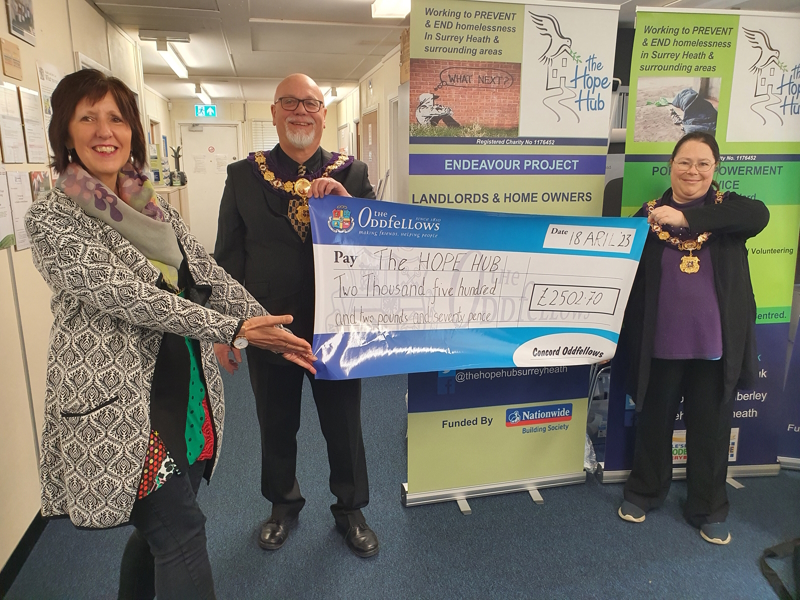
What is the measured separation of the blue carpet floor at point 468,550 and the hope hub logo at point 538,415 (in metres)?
0.19

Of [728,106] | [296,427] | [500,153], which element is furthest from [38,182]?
[728,106]

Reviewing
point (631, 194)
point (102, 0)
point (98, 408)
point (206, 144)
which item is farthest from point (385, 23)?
point (206, 144)

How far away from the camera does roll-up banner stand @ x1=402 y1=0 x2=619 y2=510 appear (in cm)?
199

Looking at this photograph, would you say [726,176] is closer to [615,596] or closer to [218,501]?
[615,596]

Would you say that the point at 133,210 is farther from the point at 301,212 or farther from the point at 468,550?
the point at 468,550

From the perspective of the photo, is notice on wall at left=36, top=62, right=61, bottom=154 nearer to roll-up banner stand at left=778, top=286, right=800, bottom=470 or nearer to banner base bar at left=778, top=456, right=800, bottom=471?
roll-up banner stand at left=778, top=286, right=800, bottom=470

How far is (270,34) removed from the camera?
5258 millimetres

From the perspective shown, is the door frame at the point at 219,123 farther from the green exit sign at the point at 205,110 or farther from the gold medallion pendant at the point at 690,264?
the gold medallion pendant at the point at 690,264

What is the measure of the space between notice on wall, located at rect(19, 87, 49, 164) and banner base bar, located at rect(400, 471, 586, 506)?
209cm

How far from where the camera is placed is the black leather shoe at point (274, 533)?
6.61 ft

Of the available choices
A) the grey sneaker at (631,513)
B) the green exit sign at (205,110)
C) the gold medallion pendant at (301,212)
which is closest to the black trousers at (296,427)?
the gold medallion pendant at (301,212)

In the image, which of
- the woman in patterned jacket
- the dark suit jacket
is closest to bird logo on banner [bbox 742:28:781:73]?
the dark suit jacket

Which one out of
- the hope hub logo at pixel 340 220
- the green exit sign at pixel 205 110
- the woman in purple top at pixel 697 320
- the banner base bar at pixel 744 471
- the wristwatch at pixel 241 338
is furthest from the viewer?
the green exit sign at pixel 205 110

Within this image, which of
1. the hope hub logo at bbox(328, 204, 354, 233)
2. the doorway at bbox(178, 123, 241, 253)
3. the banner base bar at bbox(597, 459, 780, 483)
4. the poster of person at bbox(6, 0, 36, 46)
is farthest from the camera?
the doorway at bbox(178, 123, 241, 253)
